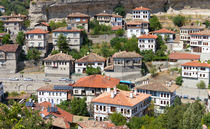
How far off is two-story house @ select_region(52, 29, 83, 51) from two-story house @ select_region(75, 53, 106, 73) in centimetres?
562

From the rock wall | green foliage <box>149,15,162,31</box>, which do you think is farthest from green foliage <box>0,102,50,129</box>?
the rock wall

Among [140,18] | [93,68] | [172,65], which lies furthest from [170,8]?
[93,68]

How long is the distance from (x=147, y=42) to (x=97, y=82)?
1502cm

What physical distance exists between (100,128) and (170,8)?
50137 millimetres

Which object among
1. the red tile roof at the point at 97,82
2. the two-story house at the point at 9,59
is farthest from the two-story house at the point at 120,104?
the two-story house at the point at 9,59

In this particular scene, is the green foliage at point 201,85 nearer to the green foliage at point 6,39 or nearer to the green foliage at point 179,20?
the green foliage at point 179,20

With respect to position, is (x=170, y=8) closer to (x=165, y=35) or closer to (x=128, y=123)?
(x=165, y=35)

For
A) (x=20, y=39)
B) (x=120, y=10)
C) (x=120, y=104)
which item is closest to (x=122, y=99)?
(x=120, y=104)

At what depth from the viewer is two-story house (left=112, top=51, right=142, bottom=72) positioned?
5241 centimetres

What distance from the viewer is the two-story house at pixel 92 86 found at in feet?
155

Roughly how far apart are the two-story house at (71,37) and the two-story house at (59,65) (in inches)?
194

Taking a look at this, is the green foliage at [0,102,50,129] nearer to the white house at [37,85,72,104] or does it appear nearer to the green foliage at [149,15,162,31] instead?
the white house at [37,85,72,104]

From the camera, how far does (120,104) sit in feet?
126

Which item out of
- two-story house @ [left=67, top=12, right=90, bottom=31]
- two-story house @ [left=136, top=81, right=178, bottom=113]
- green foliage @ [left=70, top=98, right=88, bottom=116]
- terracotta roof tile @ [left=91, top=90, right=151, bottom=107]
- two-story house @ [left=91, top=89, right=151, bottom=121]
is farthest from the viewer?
two-story house @ [left=67, top=12, right=90, bottom=31]
